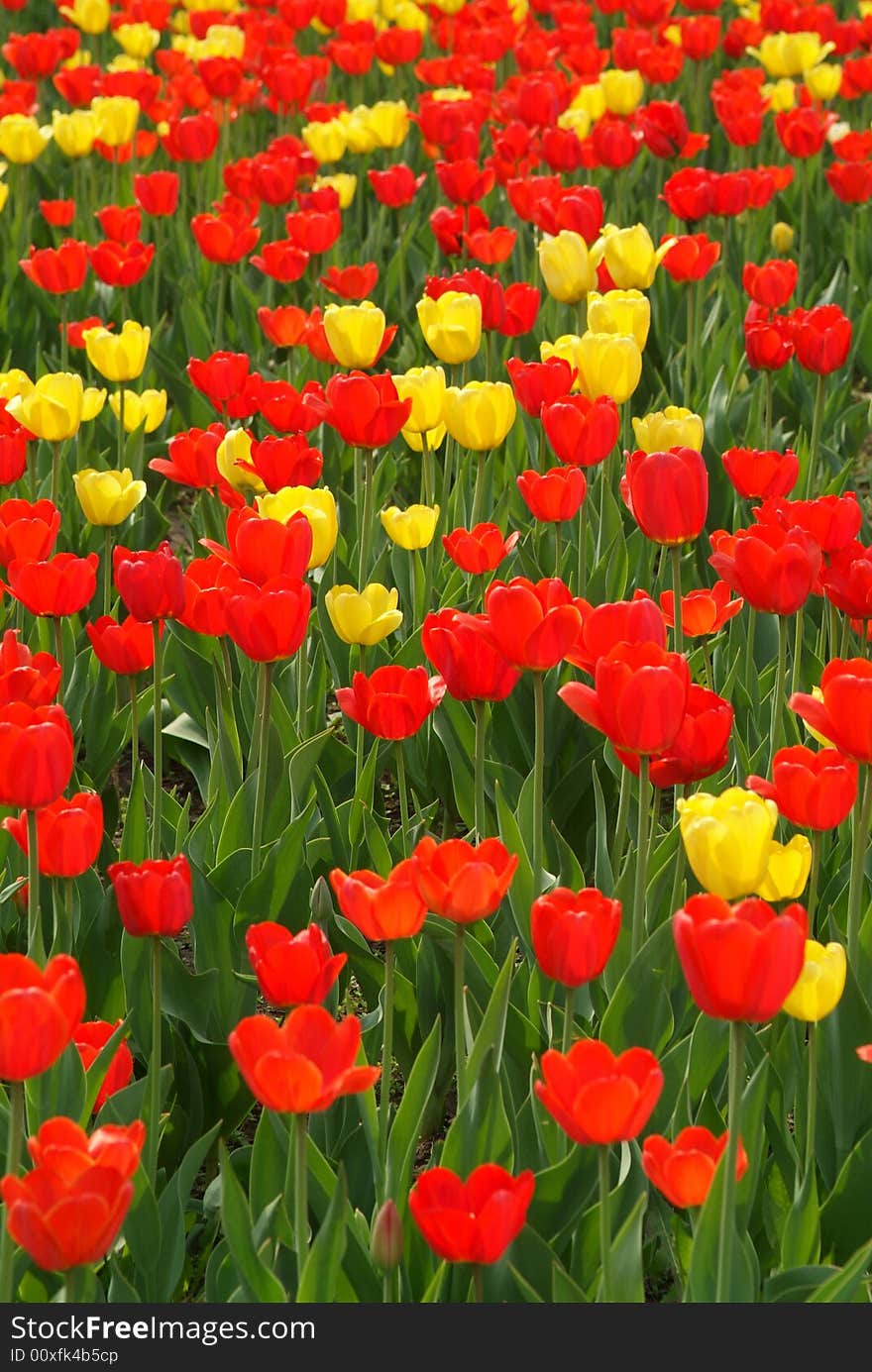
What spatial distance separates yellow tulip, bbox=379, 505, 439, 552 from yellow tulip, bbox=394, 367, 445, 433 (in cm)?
23

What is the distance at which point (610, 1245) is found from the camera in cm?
172

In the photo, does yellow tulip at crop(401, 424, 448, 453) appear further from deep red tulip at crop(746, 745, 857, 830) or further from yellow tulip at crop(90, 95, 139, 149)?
yellow tulip at crop(90, 95, 139, 149)

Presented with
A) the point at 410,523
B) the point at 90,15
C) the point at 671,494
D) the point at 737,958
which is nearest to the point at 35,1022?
the point at 737,958

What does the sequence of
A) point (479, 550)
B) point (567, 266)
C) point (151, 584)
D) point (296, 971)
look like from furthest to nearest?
point (567, 266) → point (479, 550) → point (151, 584) → point (296, 971)

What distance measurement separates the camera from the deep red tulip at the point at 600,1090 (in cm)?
144

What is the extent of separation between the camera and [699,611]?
→ 8.53 feet

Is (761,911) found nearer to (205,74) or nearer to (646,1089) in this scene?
(646,1089)

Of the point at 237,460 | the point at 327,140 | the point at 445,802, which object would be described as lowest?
the point at 445,802

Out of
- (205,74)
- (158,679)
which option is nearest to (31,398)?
(158,679)

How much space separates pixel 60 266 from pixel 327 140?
1712 millimetres

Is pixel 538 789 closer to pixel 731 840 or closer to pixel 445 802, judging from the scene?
pixel 731 840

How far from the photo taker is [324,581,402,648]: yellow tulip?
2.51m

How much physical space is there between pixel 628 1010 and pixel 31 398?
163 centimetres

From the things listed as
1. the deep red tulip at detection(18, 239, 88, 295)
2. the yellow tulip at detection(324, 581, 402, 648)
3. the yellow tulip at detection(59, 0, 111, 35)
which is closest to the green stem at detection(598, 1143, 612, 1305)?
the yellow tulip at detection(324, 581, 402, 648)
